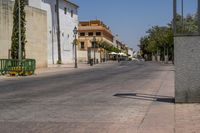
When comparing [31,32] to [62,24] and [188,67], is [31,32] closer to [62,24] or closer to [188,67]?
[62,24]

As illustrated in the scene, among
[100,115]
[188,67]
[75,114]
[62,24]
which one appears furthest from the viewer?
[62,24]

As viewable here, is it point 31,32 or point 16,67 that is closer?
point 16,67

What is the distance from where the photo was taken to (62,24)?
83562mm

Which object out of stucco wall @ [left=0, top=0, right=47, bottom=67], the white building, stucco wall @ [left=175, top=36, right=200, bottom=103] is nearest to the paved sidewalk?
stucco wall @ [left=175, top=36, right=200, bottom=103]

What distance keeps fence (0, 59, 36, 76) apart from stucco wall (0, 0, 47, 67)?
672 centimetres

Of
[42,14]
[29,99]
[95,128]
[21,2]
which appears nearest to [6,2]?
[21,2]

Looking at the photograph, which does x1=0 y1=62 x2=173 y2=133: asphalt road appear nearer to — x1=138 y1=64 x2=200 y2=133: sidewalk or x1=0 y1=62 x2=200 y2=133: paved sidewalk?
x1=0 y1=62 x2=200 y2=133: paved sidewalk

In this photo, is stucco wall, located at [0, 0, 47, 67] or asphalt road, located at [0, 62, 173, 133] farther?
stucco wall, located at [0, 0, 47, 67]

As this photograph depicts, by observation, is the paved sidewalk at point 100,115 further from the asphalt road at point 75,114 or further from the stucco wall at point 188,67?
the stucco wall at point 188,67

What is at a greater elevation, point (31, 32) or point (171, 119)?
point (31, 32)

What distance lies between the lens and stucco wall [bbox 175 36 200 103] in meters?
13.8

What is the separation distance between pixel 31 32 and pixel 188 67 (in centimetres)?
4056

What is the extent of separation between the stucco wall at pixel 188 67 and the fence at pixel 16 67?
83.5ft

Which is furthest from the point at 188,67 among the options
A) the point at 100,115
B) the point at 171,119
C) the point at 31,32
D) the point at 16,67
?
the point at 31,32
